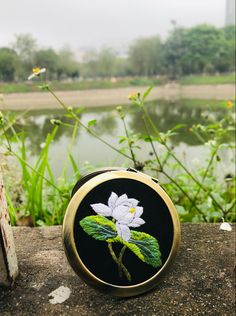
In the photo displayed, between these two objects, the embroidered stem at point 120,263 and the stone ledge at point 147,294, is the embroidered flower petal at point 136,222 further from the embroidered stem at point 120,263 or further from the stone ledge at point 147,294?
the stone ledge at point 147,294

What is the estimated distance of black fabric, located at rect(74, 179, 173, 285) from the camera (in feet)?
2.02

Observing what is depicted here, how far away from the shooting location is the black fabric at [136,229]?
62cm

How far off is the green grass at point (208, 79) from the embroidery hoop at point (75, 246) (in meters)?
6.01

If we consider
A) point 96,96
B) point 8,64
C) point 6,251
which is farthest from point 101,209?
point 96,96

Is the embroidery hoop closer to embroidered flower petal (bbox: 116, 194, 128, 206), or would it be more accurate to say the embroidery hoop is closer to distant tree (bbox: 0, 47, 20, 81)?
embroidered flower petal (bbox: 116, 194, 128, 206)

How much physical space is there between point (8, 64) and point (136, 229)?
3.21 feet

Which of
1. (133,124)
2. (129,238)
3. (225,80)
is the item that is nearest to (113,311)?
(129,238)

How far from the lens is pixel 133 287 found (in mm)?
648

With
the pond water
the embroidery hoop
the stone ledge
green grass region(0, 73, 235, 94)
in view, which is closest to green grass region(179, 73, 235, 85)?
green grass region(0, 73, 235, 94)

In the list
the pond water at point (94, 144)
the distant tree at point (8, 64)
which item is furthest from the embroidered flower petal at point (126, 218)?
the pond water at point (94, 144)

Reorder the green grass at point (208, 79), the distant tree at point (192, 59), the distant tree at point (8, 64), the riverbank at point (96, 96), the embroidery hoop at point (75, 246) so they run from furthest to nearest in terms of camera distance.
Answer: the distant tree at point (192, 59) → the green grass at point (208, 79) → the riverbank at point (96, 96) → the distant tree at point (8, 64) → the embroidery hoop at point (75, 246)

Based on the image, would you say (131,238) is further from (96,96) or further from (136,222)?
(96,96)

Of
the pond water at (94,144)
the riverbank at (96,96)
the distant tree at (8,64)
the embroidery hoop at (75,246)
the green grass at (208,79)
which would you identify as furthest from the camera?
the green grass at (208,79)

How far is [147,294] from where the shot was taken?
724 mm
